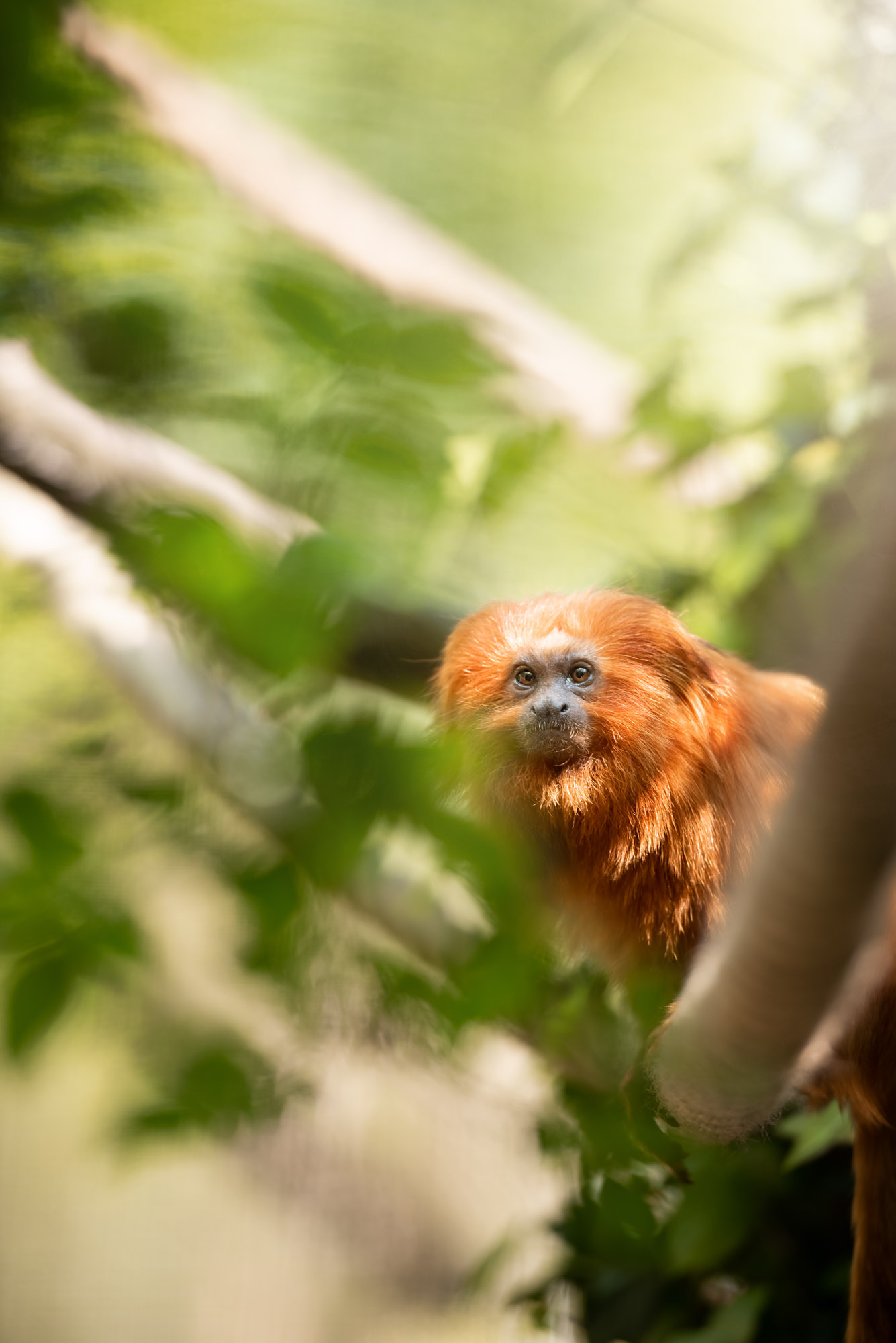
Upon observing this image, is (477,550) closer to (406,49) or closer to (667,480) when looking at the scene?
(406,49)

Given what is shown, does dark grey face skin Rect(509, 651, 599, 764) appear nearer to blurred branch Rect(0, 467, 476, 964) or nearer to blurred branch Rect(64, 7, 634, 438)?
blurred branch Rect(0, 467, 476, 964)

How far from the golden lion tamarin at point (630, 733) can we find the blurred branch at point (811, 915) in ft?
0.88

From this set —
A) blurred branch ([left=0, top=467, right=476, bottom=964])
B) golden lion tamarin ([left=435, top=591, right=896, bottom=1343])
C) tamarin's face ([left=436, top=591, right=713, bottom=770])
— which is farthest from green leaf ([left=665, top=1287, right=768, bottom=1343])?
tamarin's face ([left=436, top=591, right=713, bottom=770])

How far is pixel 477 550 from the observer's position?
1.06m

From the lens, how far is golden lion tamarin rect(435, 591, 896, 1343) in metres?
1.21

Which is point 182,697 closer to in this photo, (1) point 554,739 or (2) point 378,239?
(1) point 554,739

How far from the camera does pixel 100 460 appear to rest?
0.65 m

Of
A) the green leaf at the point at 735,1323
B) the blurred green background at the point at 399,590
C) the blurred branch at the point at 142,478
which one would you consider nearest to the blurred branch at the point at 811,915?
the blurred green background at the point at 399,590

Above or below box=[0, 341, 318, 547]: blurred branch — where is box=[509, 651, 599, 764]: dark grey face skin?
below

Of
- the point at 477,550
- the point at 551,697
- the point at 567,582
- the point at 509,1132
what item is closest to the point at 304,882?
the point at 477,550

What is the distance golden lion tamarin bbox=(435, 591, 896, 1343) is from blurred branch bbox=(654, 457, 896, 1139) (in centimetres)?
27

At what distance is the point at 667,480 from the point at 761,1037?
999 millimetres

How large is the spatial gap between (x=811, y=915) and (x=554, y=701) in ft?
2.01

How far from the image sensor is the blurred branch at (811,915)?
0.46 meters
